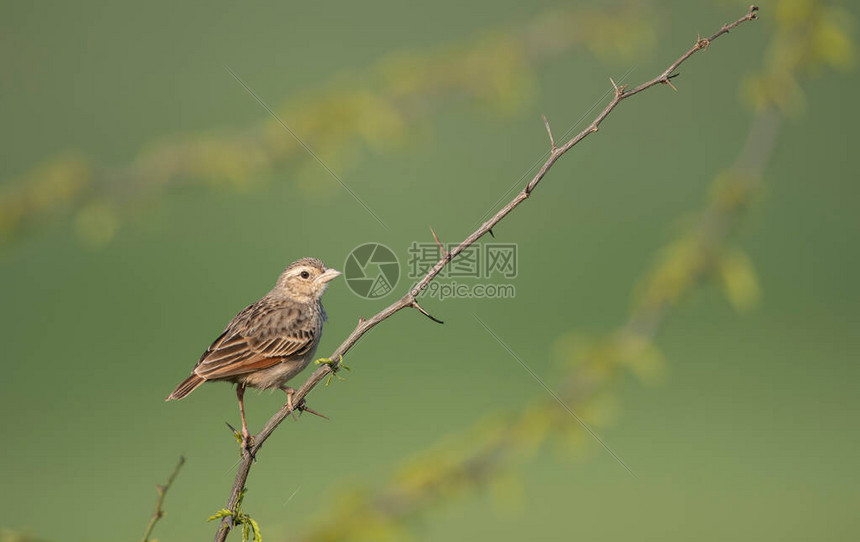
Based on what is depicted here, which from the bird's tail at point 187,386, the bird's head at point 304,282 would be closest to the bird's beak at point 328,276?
the bird's head at point 304,282

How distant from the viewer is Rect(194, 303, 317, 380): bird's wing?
439 cm

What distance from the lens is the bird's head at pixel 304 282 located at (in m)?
5.60

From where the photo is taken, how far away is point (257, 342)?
474cm

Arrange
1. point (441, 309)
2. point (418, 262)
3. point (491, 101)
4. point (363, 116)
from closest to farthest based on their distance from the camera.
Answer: point (418, 262) < point (363, 116) < point (491, 101) < point (441, 309)

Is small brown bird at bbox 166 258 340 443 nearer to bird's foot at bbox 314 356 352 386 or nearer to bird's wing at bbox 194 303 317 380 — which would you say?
bird's wing at bbox 194 303 317 380

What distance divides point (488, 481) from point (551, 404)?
2.11 ft

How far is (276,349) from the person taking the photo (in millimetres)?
4727

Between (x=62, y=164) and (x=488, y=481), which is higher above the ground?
(x=62, y=164)

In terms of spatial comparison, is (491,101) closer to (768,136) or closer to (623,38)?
(623,38)

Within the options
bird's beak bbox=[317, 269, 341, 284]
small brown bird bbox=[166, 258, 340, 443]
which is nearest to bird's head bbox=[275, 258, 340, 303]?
small brown bird bbox=[166, 258, 340, 443]

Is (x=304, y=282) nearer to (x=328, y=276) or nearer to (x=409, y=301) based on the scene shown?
(x=328, y=276)

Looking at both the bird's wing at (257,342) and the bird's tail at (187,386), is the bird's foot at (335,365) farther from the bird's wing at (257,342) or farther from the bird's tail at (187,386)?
the bird's wing at (257,342)

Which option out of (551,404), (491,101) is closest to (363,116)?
(491,101)

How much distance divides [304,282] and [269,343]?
94cm
